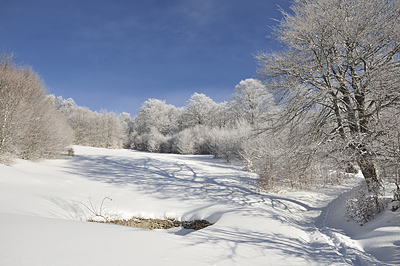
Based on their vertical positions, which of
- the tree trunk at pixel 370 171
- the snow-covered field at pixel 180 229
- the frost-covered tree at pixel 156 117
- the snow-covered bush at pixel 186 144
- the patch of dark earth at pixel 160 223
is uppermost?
the frost-covered tree at pixel 156 117

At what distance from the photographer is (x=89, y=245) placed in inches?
104

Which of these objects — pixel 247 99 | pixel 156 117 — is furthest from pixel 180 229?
pixel 156 117

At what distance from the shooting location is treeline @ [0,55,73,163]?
10969mm

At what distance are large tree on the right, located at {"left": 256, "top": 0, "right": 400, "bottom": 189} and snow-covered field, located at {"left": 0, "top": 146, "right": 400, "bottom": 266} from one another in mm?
2267

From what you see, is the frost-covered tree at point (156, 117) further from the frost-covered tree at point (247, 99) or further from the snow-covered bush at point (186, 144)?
the frost-covered tree at point (247, 99)

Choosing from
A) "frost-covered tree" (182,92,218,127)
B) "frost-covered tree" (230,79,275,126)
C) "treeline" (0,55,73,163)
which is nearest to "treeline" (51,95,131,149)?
"frost-covered tree" (182,92,218,127)

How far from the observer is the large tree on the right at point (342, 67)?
18.3ft

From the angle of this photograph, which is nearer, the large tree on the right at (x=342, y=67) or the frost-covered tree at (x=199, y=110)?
the large tree on the right at (x=342, y=67)

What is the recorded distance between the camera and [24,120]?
11602 millimetres

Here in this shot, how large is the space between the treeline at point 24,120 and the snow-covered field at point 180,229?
178cm

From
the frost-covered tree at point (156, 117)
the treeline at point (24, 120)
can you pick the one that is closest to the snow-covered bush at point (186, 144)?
the frost-covered tree at point (156, 117)

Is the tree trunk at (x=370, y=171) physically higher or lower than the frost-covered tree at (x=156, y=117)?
lower

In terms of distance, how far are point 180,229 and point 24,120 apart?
11267 millimetres

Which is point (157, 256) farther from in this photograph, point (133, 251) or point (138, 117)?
point (138, 117)
